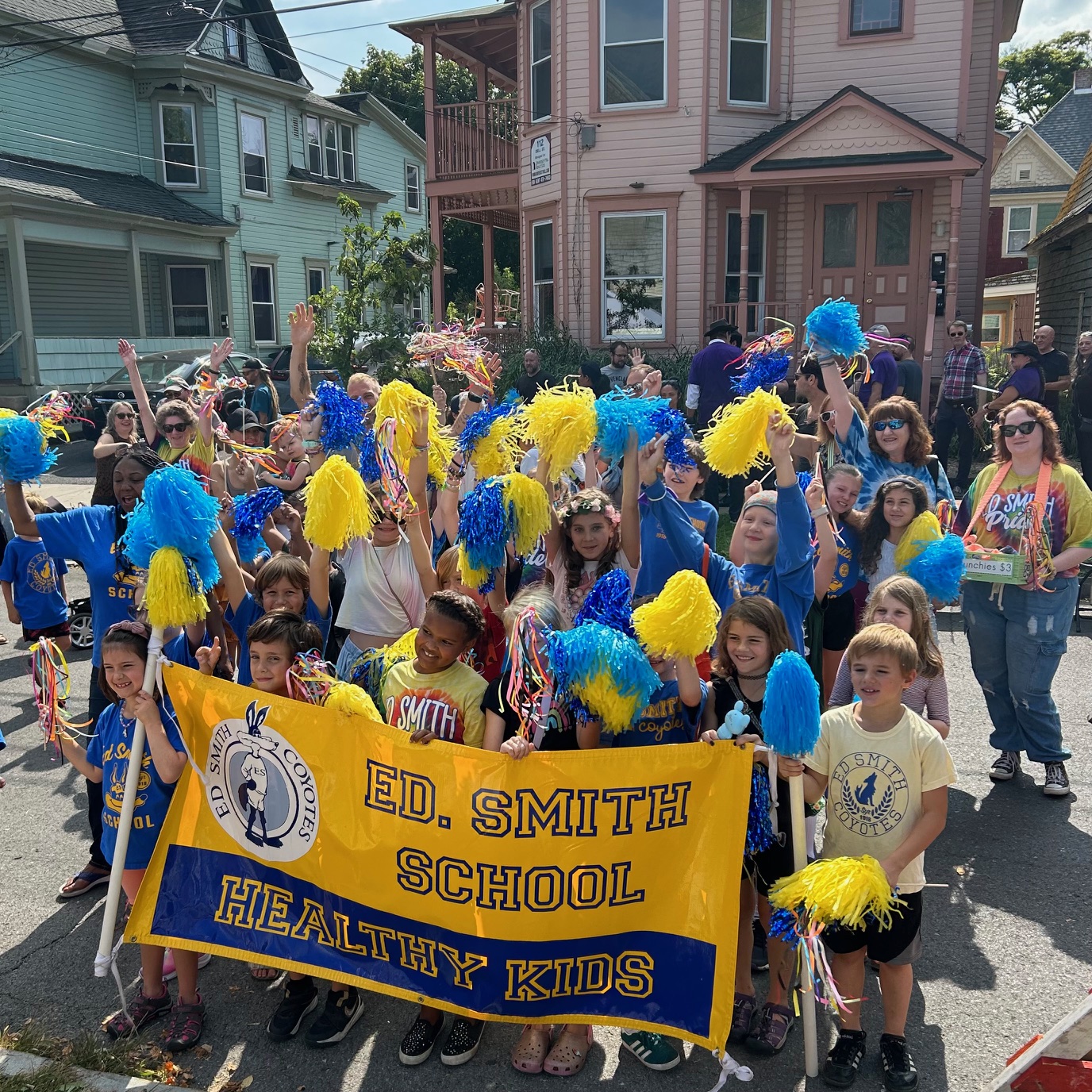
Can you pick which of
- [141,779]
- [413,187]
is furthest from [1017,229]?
[141,779]

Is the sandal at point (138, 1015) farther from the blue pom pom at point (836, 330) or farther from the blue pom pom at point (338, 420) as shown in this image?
the blue pom pom at point (836, 330)

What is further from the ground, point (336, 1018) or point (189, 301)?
point (189, 301)

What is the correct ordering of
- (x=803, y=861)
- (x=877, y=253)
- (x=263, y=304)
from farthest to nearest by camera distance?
(x=263, y=304) < (x=877, y=253) < (x=803, y=861)

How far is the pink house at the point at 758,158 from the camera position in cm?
1441

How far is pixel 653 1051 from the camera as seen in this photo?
10.2ft

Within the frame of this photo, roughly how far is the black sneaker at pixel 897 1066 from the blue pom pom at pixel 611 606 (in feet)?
4.91

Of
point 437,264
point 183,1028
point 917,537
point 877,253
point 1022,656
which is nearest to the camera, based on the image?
point 183,1028

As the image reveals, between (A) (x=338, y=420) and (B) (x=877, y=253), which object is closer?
(A) (x=338, y=420)

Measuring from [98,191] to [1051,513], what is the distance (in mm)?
22238

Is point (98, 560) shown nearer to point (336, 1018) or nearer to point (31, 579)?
point (31, 579)

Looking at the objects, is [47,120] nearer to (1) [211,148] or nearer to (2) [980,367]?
(1) [211,148]

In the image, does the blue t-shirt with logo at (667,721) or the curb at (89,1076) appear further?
the blue t-shirt with logo at (667,721)

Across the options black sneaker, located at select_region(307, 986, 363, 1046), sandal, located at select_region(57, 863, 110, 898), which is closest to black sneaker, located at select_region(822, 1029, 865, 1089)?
black sneaker, located at select_region(307, 986, 363, 1046)

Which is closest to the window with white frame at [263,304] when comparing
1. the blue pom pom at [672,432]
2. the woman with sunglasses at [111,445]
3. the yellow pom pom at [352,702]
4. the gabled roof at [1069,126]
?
the woman with sunglasses at [111,445]
